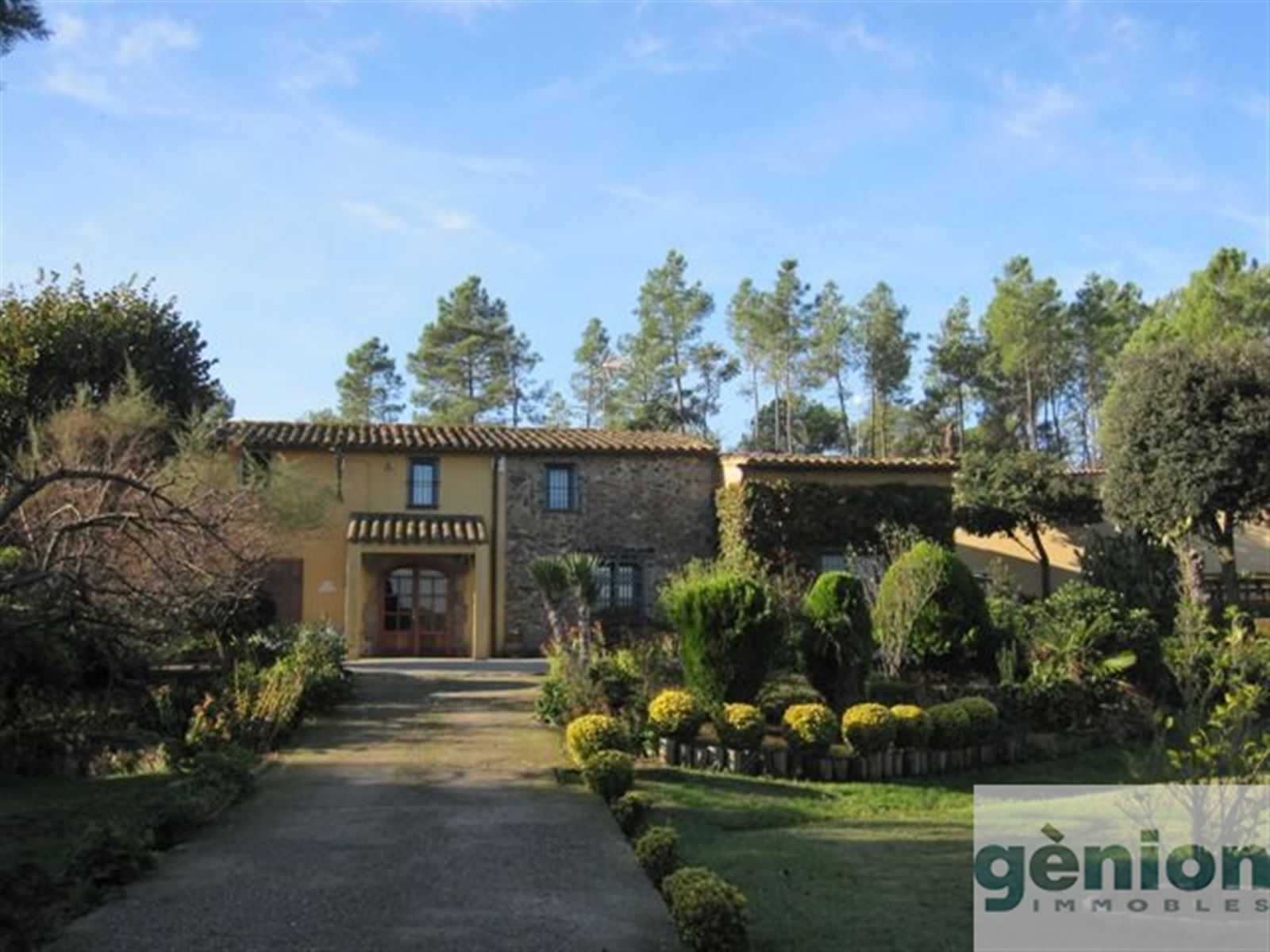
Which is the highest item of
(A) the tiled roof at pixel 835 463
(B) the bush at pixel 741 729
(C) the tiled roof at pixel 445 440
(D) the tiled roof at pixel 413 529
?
(C) the tiled roof at pixel 445 440

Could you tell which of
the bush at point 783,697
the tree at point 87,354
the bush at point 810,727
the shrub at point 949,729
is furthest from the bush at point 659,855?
the tree at point 87,354

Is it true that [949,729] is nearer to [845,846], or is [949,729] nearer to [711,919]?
[845,846]

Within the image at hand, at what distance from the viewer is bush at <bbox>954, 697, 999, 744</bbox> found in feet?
42.2

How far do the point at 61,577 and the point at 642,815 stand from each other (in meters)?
4.70

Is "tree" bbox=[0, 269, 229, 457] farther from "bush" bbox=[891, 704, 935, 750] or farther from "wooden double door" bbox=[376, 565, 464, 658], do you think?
"bush" bbox=[891, 704, 935, 750]

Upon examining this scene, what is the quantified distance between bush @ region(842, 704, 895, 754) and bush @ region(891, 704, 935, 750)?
24 centimetres

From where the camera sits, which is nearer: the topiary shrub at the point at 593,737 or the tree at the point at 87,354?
the topiary shrub at the point at 593,737

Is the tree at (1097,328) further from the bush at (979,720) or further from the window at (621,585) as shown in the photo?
the bush at (979,720)

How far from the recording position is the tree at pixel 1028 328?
48.3m

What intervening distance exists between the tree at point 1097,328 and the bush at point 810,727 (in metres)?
41.1

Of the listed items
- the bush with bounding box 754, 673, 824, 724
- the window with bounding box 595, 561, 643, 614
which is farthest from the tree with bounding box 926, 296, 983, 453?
the bush with bounding box 754, 673, 824, 724

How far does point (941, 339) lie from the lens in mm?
53406

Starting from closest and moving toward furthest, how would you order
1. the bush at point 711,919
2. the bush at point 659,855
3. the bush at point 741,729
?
the bush at point 711,919 < the bush at point 659,855 < the bush at point 741,729

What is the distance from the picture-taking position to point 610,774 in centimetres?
977
